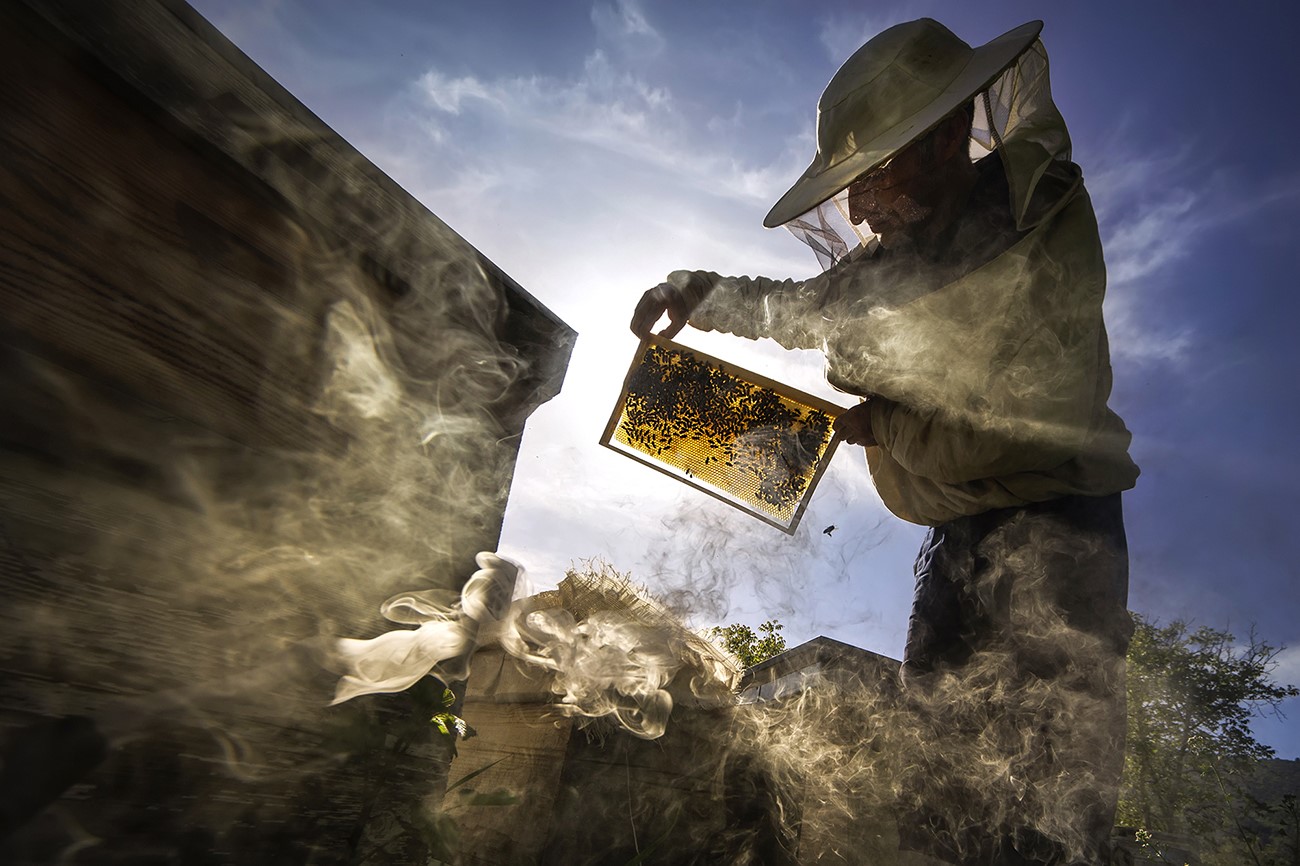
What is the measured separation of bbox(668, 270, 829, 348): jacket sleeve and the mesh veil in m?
0.38

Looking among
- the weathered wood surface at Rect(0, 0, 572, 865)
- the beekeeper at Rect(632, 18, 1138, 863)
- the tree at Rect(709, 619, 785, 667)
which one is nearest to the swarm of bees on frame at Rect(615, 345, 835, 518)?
the beekeeper at Rect(632, 18, 1138, 863)

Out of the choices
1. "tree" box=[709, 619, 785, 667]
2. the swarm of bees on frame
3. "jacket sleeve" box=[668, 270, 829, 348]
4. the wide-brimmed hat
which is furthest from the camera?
"tree" box=[709, 619, 785, 667]

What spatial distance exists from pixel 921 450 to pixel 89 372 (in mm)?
2548

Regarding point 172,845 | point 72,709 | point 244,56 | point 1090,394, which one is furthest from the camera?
point 1090,394

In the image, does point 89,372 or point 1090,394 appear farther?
point 1090,394

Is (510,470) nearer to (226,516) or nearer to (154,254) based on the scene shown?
(226,516)

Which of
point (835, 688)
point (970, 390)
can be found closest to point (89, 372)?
point (970, 390)

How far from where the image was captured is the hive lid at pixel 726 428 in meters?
3.33

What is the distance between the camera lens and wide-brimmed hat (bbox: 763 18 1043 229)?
2.42m

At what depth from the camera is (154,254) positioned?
4.81 feet

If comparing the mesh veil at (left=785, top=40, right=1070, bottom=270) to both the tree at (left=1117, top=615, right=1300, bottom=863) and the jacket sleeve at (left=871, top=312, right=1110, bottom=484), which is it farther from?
the tree at (left=1117, top=615, right=1300, bottom=863)

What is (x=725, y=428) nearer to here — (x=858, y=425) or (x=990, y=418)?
(x=858, y=425)

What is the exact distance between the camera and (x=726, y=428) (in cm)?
346

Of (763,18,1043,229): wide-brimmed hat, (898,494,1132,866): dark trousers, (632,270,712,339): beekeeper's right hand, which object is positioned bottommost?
(898,494,1132,866): dark trousers
